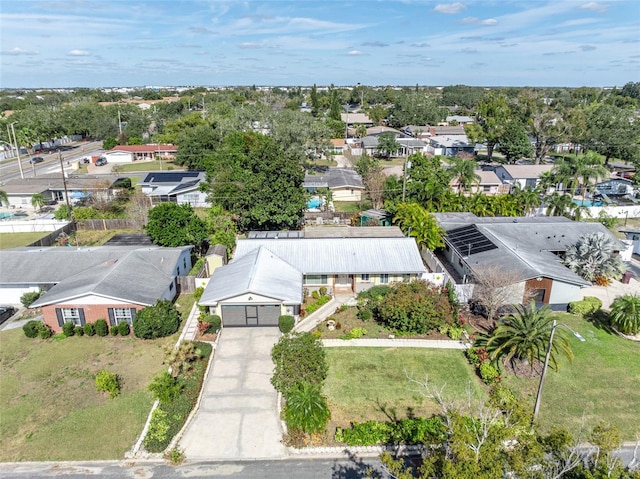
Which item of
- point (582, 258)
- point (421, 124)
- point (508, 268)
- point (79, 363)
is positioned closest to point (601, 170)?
point (582, 258)

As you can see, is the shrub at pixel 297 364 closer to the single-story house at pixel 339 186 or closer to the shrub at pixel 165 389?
the shrub at pixel 165 389

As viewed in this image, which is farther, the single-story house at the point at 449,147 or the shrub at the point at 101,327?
the single-story house at the point at 449,147

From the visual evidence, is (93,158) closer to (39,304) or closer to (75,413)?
(39,304)

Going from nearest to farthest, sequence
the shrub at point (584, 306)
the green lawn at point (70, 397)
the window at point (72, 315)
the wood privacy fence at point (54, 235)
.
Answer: the green lawn at point (70, 397)
the window at point (72, 315)
the shrub at point (584, 306)
the wood privacy fence at point (54, 235)

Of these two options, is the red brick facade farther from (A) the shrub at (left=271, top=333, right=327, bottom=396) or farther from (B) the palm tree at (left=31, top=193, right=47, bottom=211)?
(B) the palm tree at (left=31, top=193, right=47, bottom=211)

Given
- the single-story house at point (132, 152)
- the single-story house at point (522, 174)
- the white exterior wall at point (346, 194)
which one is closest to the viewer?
the white exterior wall at point (346, 194)

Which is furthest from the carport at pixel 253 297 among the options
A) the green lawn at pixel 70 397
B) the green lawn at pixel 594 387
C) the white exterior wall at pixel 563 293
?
the white exterior wall at pixel 563 293

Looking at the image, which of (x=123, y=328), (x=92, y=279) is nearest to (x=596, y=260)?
(x=123, y=328)

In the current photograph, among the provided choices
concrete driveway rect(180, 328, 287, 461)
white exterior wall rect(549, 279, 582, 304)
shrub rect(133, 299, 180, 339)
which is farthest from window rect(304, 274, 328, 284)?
white exterior wall rect(549, 279, 582, 304)
